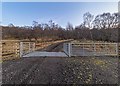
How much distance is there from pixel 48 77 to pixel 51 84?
32.0 inches

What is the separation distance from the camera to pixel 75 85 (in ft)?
18.2

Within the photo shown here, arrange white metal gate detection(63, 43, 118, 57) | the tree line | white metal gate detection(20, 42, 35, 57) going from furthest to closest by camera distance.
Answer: the tree line, white metal gate detection(63, 43, 118, 57), white metal gate detection(20, 42, 35, 57)

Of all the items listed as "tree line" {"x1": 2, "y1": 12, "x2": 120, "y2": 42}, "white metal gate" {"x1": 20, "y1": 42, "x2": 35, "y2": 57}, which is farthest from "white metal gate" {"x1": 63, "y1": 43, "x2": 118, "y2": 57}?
"tree line" {"x1": 2, "y1": 12, "x2": 120, "y2": 42}

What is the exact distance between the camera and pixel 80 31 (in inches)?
Result: 2495

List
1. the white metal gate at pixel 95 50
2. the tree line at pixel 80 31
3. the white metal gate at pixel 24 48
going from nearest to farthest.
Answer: the white metal gate at pixel 24 48
the white metal gate at pixel 95 50
the tree line at pixel 80 31

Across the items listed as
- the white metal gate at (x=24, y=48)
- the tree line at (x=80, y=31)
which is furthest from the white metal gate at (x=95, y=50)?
the tree line at (x=80, y=31)

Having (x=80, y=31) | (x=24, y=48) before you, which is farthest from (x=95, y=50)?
(x=80, y=31)

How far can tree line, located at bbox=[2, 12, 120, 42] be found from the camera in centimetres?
4562

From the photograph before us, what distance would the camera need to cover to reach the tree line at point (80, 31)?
150 ft

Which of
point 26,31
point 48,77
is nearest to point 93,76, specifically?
point 48,77

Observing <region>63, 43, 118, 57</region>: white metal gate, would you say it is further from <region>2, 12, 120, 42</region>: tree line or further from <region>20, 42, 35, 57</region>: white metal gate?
<region>2, 12, 120, 42</region>: tree line

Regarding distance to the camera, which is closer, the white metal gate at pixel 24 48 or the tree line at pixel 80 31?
the white metal gate at pixel 24 48

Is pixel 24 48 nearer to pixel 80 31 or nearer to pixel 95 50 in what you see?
pixel 95 50

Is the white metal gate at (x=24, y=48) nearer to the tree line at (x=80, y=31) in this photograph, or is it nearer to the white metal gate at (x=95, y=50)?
the white metal gate at (x=95, y=50)
